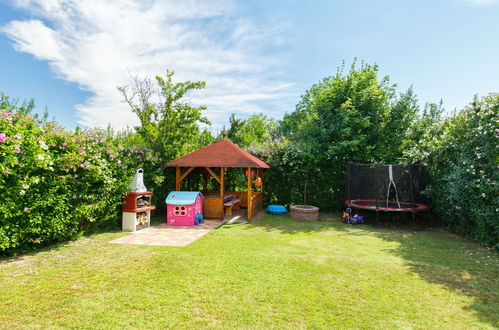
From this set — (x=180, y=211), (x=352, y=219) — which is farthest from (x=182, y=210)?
(x=352, y=219)

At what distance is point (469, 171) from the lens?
24.4 feet

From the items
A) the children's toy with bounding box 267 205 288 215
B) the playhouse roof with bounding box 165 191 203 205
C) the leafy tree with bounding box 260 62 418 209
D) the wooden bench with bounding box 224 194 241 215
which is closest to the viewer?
the playhouse roof with bounding box 165 191 203 205

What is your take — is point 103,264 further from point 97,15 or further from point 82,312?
point 97,15

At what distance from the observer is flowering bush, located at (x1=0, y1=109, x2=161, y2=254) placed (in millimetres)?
4836

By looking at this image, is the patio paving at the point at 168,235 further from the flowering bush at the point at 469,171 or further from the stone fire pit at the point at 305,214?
the flowering bush at the point at 469,171

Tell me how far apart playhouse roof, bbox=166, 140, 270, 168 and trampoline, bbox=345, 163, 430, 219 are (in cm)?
453

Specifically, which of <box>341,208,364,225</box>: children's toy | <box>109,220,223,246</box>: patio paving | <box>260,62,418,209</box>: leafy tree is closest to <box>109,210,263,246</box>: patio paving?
<box>109,220,223,246</box>: patio paving

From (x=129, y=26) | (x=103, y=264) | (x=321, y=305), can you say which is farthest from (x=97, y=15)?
(x=321, y=305)

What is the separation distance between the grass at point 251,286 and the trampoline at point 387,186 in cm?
319

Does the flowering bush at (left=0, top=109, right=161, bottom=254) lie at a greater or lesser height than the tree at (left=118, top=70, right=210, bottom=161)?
lesser

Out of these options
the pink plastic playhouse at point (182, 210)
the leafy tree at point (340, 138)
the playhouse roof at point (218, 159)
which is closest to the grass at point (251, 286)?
the pink plastic playhouse at point (182, 210)

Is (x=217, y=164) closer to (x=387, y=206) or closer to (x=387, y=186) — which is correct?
(x=387, y=206)

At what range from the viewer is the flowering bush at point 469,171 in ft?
22.6

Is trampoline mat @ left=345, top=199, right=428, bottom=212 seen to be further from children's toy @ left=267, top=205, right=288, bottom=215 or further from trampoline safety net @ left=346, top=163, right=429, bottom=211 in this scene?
children's toy @ left=267, top=205, right=288, bottom=215
